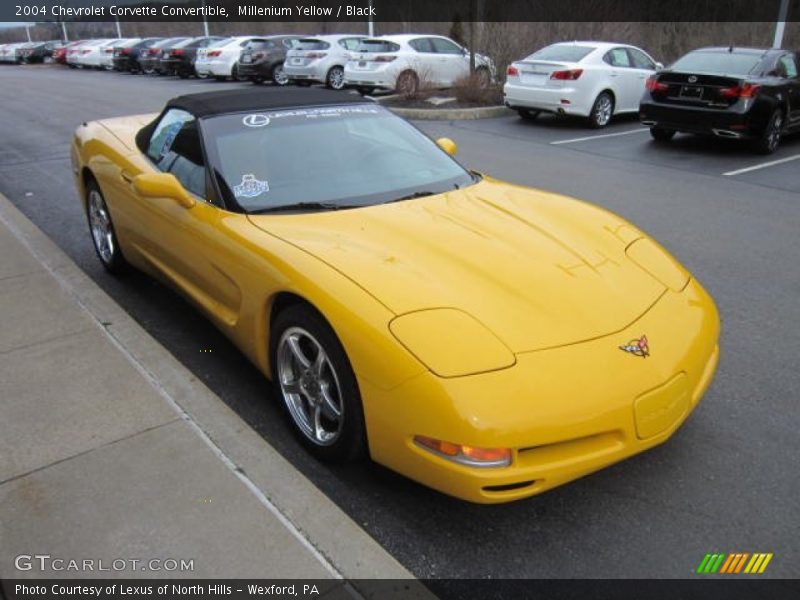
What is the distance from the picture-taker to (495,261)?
9.57 ft

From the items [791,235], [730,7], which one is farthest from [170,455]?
→ [730,7]

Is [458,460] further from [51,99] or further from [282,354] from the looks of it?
[51,99]

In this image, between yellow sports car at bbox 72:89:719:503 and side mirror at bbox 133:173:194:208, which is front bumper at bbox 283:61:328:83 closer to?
yellow sports car at bbox 72:89:719:503

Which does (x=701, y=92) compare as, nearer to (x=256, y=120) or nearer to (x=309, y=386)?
(x=256, y=120)

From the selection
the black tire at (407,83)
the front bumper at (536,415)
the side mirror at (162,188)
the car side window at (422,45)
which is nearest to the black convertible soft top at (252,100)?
the side mirror at (162,188)

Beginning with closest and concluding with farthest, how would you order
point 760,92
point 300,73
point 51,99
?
point 760,92, point 51,99, point 300,73

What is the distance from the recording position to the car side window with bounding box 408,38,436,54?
16375 millimetres

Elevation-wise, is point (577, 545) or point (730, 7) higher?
point (730, 7)

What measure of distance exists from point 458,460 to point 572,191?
600cm

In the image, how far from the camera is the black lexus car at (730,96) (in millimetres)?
9523

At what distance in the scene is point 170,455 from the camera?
281cm

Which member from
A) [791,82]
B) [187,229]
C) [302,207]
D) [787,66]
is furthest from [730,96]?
[187,229]
